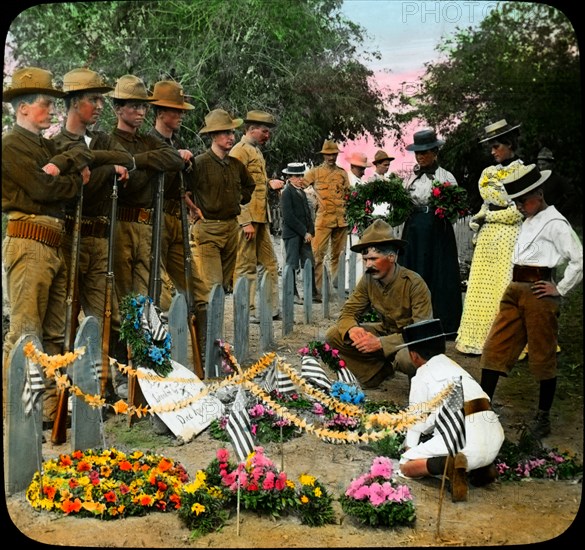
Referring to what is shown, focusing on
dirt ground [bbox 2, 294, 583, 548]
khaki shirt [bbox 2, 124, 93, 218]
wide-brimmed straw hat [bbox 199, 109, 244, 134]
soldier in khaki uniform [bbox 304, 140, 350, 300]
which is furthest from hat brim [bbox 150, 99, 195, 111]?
dirt ground [bbox 2, 294, 583, 548]

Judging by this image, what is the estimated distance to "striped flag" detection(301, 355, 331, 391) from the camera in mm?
5605

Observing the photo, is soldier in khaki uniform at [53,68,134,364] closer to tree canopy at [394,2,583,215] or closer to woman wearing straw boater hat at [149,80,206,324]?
woman wearing straw boater hat at [149,80,206,324]

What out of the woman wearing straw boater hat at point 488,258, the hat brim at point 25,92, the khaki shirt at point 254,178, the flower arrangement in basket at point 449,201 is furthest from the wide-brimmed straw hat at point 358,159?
the hat brim at point 25,92

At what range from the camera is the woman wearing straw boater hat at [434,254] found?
5.41 m

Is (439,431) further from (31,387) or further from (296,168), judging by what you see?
(31,387)

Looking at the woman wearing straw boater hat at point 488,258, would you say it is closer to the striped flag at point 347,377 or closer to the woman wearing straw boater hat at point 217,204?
the striped flag at point 347,377

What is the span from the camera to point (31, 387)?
17.4 ft

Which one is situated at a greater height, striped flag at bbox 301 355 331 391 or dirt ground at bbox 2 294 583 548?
striped flag at bbox 301 355 331 391

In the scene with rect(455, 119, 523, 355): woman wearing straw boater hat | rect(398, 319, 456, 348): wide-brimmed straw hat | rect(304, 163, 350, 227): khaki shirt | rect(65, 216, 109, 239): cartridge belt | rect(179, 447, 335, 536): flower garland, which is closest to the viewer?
rect(179, 447, 335, 536): flower garland

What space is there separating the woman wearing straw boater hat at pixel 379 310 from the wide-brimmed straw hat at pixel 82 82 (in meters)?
1.68

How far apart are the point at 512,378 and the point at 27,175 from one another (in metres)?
2.86

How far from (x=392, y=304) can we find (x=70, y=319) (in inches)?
73.8

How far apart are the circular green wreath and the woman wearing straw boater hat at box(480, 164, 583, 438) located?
617 mm

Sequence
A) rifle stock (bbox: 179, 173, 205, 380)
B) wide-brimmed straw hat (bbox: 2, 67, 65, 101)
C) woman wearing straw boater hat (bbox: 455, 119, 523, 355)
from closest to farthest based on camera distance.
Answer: wide-brimmed straw hat (bbox: 2, 67, 65, 101) → woman wearing straw boater hat (bbox: 455, 119, 523, 355) → rifle stock (bbox: 179, 173, 205, 380)
